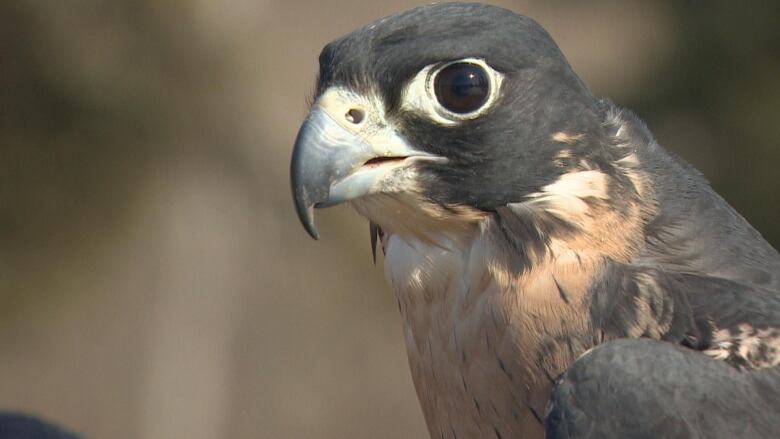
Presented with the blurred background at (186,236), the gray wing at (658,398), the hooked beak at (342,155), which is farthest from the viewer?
the blurred background at (186,236)

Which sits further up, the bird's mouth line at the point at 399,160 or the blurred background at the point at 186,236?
the bird's mouth line at the point at 399,160

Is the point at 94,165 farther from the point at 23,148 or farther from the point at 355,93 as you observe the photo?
the point at 355,93

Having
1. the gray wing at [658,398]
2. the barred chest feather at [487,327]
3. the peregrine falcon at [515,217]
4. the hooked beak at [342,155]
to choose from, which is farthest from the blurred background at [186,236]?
the gray wing at [658,398]

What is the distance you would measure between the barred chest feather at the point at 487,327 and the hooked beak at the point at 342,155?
0.31 metres

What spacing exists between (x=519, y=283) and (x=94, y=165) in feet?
20.1

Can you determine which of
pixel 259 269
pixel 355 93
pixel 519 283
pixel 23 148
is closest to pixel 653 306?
pixel 519 283

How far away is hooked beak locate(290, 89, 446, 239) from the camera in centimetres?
265

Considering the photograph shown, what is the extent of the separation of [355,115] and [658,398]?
0.97 meters

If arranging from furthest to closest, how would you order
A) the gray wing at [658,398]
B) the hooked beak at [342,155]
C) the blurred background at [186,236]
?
the blurred background at [186,236]
the hooked beak at [342,155]
the gray wing at [658,398]

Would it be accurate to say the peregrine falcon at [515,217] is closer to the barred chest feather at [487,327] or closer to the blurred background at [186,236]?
the barred chest feather at [487,327]

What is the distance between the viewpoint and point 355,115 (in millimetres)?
2758

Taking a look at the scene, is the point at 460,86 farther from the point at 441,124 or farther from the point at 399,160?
the point at 399,160

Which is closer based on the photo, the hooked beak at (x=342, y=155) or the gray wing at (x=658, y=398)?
the gray wing at (x=658, y=398)

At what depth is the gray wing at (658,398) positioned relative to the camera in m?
2.45
